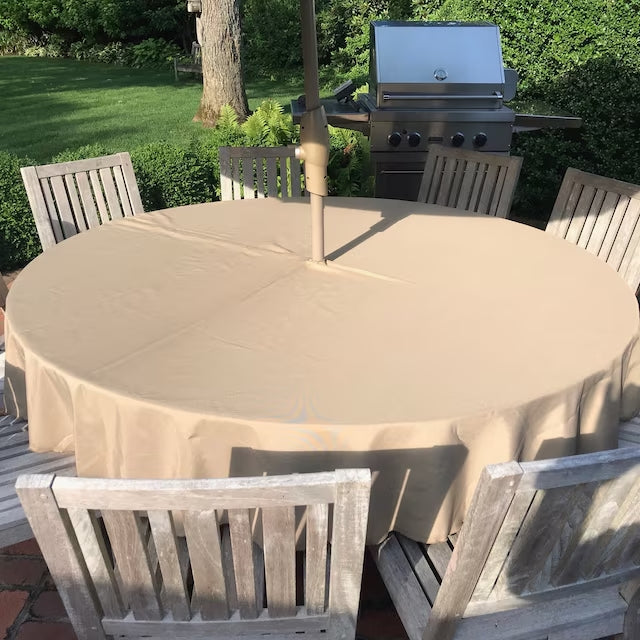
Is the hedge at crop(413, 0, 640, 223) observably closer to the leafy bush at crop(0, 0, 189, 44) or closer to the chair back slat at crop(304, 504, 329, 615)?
the chair back slat at crop(304, 504, 329, 615)

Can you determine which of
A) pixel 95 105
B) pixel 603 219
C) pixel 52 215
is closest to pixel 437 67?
pixel 603 219

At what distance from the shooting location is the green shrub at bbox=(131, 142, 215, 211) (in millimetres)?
4793

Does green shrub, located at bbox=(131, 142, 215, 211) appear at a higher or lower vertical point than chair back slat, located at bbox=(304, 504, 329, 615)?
lower

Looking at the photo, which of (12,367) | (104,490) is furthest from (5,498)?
(104,490)

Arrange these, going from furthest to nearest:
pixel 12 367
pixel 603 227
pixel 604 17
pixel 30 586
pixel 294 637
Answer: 1. pixel 604 17
2. pixel 603 227
3. pixel 30 586
4. pixel 12 367
5. pixel 294 637

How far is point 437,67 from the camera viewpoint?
4.31 metres

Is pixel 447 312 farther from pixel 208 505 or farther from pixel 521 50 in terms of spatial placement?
pixel 521 50

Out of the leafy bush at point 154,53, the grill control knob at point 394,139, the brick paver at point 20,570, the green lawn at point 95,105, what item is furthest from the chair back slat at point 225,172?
the leafy bush at point 154,53

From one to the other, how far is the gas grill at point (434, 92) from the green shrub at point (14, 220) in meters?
2.17

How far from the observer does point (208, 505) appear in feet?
3.31

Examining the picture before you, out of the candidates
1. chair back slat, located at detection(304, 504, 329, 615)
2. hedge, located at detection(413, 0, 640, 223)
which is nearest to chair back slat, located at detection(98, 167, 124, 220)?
chair back slat, located at detection(304, 504, 329, 615)

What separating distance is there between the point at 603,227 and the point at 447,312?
4.64 feet

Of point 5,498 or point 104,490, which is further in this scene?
point 5,498

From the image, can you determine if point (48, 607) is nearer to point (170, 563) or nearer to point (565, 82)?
point (170, 563)
